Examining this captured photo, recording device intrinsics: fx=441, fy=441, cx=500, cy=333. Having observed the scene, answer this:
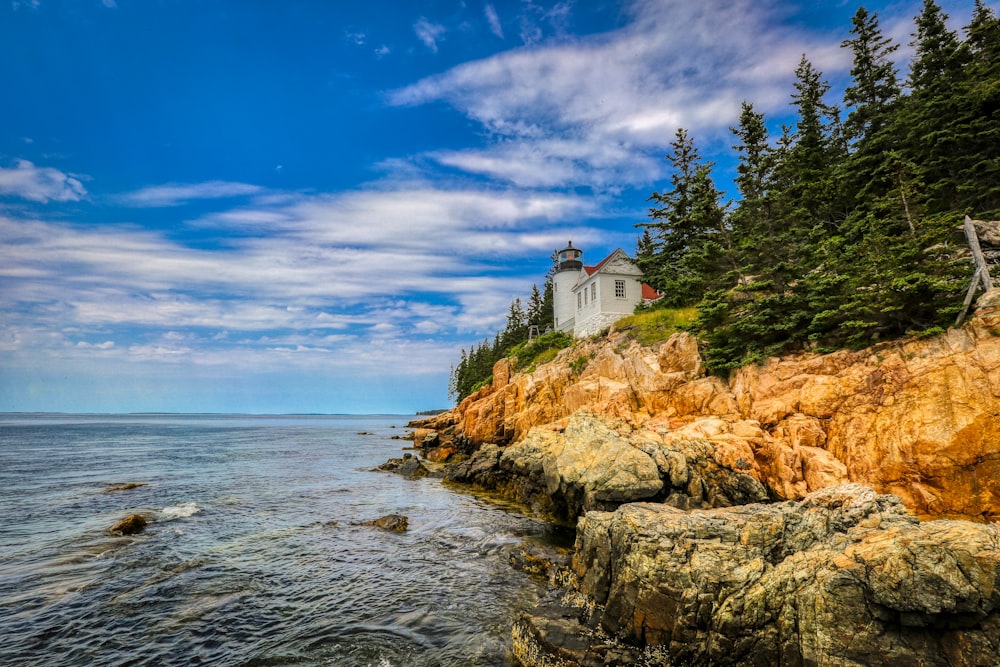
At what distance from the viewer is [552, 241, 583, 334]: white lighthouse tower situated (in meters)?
49.0

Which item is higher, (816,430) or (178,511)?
(816,430)

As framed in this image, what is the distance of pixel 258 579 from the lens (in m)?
13.0

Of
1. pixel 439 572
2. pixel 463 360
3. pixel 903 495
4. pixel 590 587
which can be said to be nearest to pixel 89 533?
pixel 439 572

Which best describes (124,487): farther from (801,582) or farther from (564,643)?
(801,582)

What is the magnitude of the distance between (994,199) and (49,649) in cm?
4107

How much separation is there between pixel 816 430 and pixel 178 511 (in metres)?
27.0

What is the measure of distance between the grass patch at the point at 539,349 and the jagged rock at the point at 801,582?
3195cm

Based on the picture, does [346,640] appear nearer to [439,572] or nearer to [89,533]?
[439,572]

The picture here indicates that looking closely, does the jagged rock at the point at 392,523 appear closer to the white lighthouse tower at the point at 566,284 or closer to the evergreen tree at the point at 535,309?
the white lighthouse tower at the point at 566,284

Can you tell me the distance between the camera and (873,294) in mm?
15891

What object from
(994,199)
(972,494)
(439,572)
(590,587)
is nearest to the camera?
(590,587)

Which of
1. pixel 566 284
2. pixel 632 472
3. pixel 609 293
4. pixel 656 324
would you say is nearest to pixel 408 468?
pixel 656 324

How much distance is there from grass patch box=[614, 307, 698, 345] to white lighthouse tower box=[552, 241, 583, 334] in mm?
14524

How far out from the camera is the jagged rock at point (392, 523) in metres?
18.0
